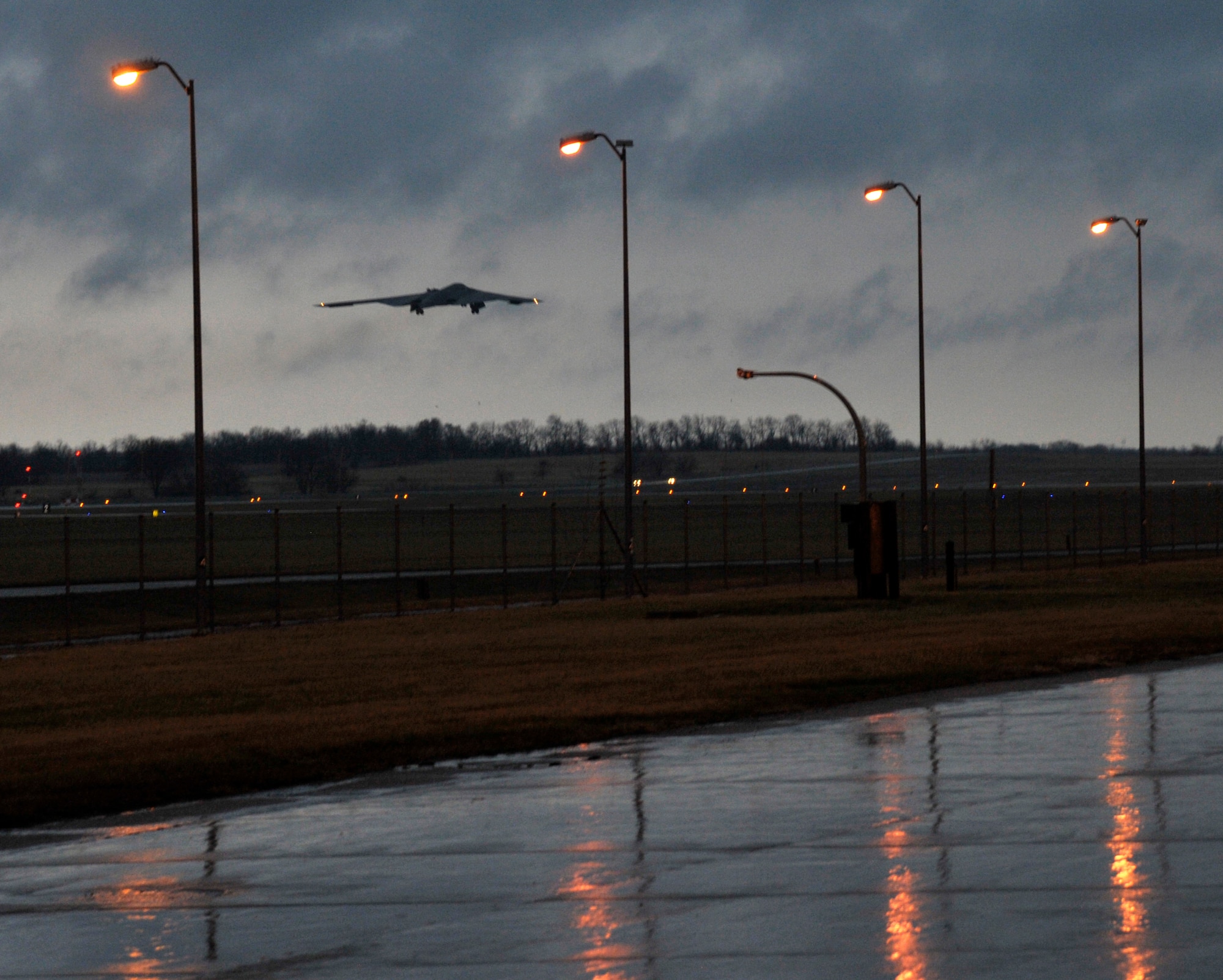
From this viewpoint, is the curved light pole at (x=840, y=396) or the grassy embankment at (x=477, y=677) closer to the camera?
the grassy embankment at (x=477, y=677)

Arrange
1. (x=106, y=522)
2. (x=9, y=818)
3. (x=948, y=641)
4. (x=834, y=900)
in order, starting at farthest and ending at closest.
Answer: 1. (x=106, y=522)
2. (x=948, y=641)
3. (x=9, y=818)
4. (x=834, y=900)

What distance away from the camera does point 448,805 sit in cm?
1180

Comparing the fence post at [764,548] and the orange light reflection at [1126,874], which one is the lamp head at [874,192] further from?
the orange light reflection at [1126,874]

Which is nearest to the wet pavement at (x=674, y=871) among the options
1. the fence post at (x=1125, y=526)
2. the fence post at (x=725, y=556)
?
the fence post at (x=725, y=556)

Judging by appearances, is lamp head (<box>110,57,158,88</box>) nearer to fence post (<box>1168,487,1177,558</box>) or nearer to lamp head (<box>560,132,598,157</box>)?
lamp head (<box>560,132,598,157</box>)

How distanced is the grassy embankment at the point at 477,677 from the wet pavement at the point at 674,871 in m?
1.30

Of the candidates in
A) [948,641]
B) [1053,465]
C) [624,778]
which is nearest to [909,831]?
[624,778]

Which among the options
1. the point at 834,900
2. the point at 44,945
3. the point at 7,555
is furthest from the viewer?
the point at 7,555

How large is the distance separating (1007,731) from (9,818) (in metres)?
7.83

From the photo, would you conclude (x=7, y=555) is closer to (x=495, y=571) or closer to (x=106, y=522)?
(x=495, y=571)

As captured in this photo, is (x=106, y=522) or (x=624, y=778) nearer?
(x=624, y=778)

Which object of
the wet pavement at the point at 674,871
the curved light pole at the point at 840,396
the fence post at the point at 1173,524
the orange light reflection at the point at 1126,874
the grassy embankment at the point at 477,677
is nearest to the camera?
the orange light reflection at the point at 1126,874

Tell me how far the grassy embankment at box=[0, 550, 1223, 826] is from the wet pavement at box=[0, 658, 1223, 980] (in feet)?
4.27

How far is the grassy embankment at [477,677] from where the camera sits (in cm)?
1409
